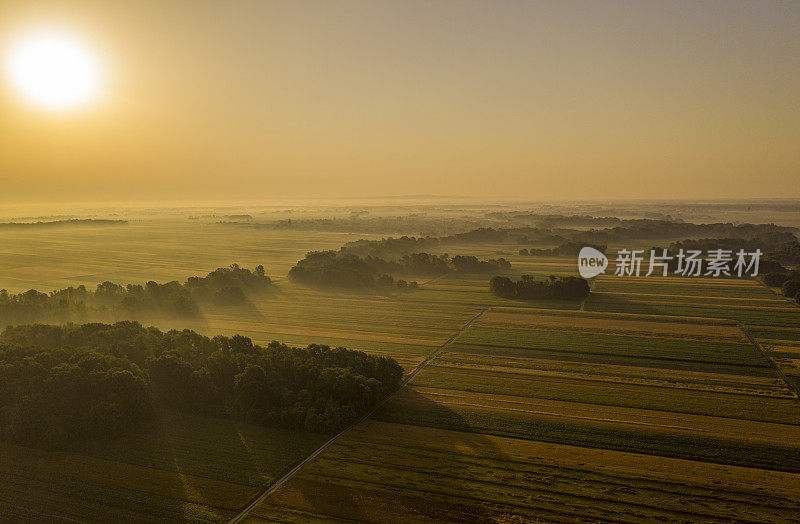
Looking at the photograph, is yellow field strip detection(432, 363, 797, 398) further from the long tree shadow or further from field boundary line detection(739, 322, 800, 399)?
the long tree shadow

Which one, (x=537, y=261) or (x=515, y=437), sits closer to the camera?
(x=515, y=437)

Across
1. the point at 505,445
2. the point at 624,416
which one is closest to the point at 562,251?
the point at 624,416

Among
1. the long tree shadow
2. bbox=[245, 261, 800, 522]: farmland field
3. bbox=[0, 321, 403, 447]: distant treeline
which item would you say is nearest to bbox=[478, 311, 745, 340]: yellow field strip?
bbox=[245, 261, 800, 522]: farmland field

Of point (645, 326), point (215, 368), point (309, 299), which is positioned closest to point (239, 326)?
point (309, 299)

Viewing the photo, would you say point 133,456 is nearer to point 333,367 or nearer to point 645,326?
point 333,367

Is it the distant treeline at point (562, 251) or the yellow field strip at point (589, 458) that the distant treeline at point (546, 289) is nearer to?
the yellow field strip at point (589, 458)
